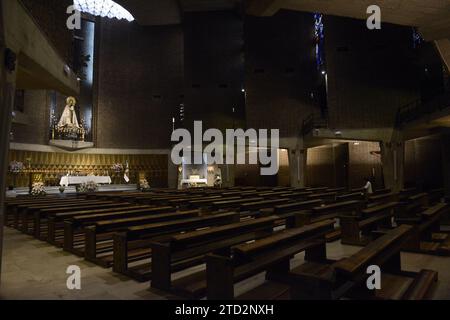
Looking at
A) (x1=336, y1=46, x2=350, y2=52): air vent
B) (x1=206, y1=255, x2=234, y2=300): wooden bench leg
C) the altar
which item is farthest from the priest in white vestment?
(x1=206, y1=255, x2=234, y2=300): wooden bench leg

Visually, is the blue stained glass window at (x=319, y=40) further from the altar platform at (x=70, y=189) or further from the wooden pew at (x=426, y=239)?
the wooden pew at (x=426, y=239)

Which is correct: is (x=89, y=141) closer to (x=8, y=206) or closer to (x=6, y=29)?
(x=8, y=206)

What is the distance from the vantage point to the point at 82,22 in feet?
59.8

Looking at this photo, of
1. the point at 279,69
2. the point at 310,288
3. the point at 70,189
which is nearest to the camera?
the point at 310,288

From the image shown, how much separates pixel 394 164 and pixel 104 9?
2014 cm

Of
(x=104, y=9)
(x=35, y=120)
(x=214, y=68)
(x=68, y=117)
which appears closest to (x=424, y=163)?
(x=214, y=68)

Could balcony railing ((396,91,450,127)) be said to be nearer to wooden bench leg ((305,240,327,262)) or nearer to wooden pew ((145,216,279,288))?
wooden bench leg ((305,240,327,262))

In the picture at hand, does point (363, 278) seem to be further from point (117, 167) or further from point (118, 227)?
point (117, 167)

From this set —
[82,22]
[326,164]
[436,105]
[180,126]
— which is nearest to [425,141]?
[436,105]

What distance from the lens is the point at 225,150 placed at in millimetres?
16656

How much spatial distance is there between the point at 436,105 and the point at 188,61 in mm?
14391

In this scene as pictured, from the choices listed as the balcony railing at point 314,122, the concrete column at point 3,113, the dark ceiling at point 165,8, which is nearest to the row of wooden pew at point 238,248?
the concrete column at point 3,113

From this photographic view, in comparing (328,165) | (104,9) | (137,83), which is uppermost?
(104,9)

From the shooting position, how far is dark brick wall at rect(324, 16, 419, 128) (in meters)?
13.0
